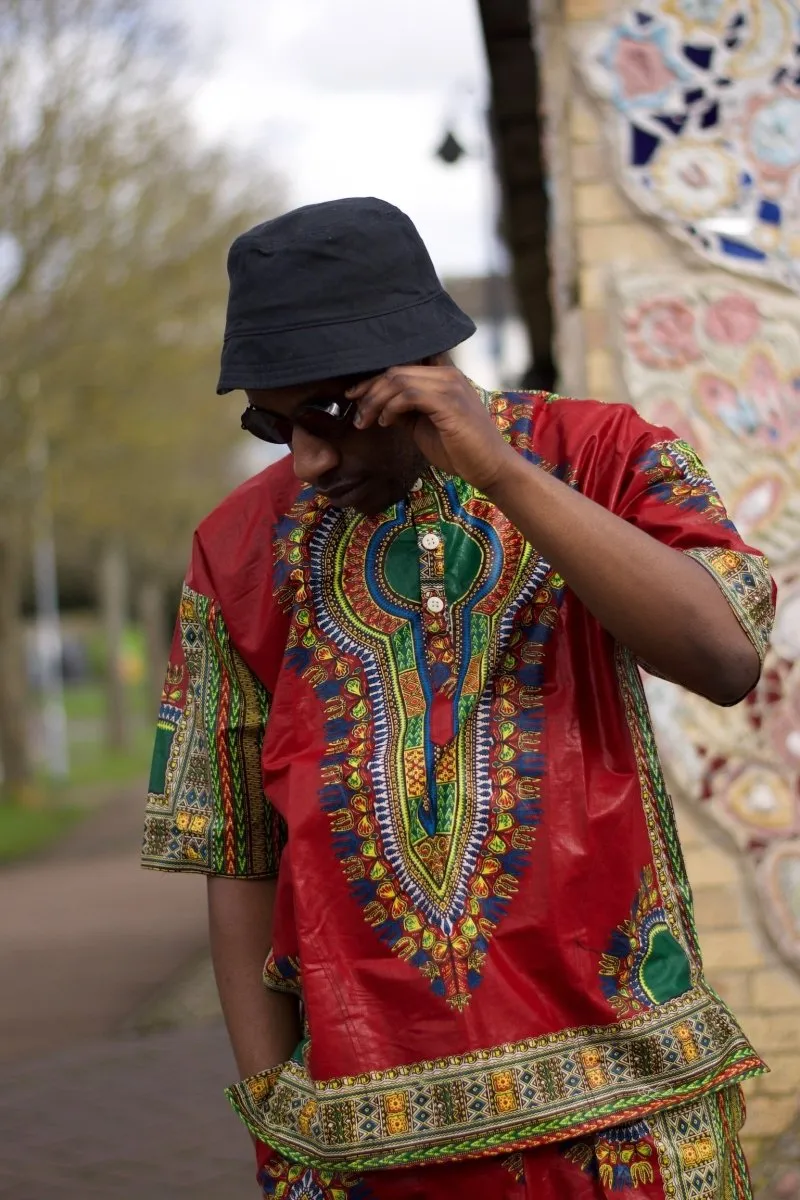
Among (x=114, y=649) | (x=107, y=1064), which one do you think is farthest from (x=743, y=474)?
(x=114, y=649)

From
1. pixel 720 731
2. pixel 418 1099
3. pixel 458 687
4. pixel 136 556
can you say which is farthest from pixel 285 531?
pixel 136 556

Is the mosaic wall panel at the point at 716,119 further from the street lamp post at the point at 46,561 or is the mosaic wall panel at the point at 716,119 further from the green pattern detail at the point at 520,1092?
the street lamp post at the point at 46,561

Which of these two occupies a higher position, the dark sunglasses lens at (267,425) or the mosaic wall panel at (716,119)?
the dark sunglasses lens at (267,425)

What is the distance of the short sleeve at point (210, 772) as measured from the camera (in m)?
2.09

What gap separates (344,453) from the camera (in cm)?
186

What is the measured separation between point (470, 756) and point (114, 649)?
32658 millimetres

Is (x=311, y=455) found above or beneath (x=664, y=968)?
above

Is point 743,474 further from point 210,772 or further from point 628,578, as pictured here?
point 628,578

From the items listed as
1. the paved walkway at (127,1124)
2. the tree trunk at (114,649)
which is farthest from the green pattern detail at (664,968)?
the tree trunk at (114,649)

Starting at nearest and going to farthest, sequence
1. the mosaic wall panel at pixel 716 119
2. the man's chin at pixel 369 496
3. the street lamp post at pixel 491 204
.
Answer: the man's chin at pixel 369 496 < the mosaic wall panel at pixel 716 119 < the street lamp post at pixel 491 204

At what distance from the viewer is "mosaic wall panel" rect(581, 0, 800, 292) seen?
416 centimetres

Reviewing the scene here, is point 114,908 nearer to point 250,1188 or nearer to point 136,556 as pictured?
point 250,1188

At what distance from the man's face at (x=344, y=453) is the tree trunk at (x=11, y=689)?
74.1ft

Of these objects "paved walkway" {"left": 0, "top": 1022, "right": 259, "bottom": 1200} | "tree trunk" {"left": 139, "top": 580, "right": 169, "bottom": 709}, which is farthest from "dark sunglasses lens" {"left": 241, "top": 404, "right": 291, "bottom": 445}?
"tree trunk" {"left": 139, "top": 580, "right": 169, "bottom": 709}
